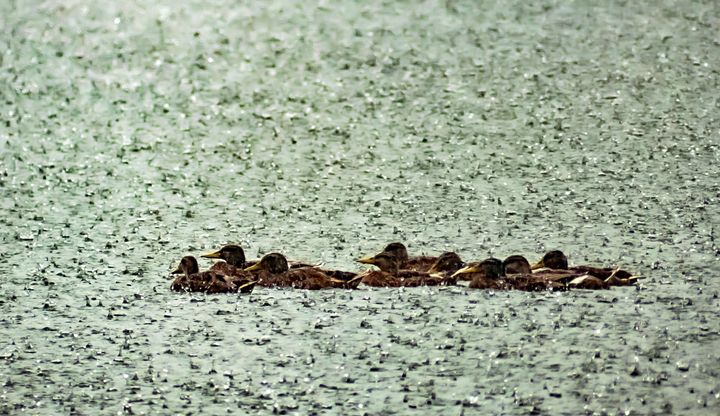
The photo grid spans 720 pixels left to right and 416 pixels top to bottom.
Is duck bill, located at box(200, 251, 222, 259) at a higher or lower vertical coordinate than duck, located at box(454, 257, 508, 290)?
higher

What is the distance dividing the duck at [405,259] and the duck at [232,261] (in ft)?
0.65

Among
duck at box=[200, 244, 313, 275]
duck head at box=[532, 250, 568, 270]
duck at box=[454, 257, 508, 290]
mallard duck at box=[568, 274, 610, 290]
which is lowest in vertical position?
mallard duck at box=[568, 274, 610, 290]

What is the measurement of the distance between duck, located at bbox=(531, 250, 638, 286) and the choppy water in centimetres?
7

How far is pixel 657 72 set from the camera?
5941 millimetres

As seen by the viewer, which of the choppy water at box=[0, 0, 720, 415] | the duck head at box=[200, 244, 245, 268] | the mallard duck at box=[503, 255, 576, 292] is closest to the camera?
the choppy water at box=[0, 0, 720, 415]

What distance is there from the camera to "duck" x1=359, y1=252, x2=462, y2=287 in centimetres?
384

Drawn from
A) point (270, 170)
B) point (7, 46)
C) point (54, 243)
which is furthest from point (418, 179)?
point (7, 46)

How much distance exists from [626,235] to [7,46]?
3.39 metres

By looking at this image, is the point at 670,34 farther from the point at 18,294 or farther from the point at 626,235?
the point at 18,294

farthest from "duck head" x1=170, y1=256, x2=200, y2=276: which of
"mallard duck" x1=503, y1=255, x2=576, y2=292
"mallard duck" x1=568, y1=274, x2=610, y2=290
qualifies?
"mallard duck" x1=568, y1=274, x2=610, y2=290

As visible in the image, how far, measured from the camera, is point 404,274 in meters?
3.88

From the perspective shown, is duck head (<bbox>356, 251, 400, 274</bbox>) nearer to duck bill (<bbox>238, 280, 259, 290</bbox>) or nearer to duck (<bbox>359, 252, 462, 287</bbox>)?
duck (<bbox>359, 252, 462, 287</bbox>)

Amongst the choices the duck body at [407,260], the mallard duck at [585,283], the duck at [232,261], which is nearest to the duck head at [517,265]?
the mallard duck at [585,283]

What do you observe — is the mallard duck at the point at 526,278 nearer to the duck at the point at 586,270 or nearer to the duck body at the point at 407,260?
the duck at the point at 586,270
